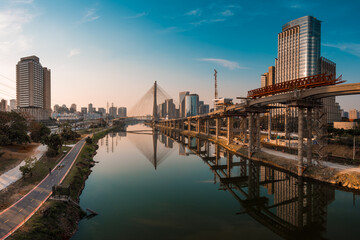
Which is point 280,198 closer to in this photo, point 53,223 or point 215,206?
point 215,206

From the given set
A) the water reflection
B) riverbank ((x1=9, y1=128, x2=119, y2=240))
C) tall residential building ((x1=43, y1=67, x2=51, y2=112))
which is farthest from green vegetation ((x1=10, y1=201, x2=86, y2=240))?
tall residential building ((x1=43, y1=67, x2=51, y2=112))

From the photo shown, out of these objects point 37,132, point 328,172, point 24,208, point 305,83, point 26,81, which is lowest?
point 24,208

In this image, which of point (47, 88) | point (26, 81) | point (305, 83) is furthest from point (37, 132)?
point (47, 88)

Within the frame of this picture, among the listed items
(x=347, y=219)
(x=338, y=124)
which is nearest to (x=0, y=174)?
(x=347, y=219)

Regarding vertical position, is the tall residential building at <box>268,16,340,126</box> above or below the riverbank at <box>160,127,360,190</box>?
above

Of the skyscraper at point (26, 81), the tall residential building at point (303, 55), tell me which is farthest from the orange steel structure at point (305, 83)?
the skyscraper at point (26, 81)

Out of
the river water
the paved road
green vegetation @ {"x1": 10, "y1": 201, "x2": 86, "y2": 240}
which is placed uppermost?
the paved road

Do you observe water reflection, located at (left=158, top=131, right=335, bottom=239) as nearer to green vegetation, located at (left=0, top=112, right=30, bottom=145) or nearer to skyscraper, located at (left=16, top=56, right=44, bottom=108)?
green vegetation, located at (left=0, top=112, right=30, bottom=145)

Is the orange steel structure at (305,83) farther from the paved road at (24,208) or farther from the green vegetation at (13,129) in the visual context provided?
the green vegetation at (13,129)
